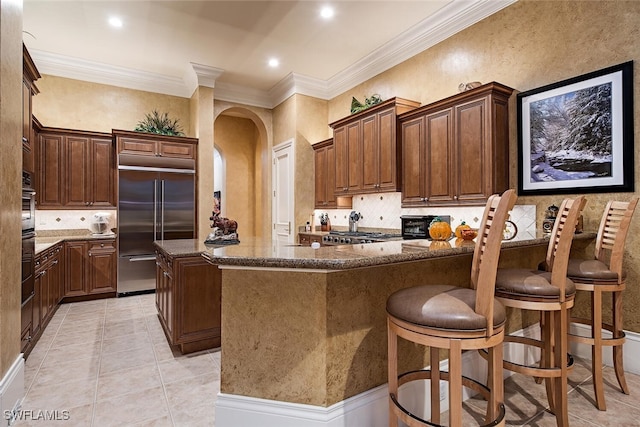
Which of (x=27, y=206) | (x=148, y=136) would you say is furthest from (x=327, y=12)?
(x=27, y=206)

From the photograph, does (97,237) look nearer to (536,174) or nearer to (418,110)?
(418,110)

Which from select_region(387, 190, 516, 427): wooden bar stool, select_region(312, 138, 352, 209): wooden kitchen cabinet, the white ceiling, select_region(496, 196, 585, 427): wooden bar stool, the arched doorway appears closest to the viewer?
select_region(387, 190, 516, 427): wooden bar stool

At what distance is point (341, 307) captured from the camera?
173 centimetres

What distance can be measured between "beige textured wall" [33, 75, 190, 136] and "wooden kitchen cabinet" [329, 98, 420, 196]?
314 centimetres

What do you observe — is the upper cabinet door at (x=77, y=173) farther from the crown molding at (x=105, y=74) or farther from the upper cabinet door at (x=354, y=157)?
the upper cabinet door at (x=354, y=157)

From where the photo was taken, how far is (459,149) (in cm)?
348

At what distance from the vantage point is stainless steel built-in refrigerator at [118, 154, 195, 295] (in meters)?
4.97

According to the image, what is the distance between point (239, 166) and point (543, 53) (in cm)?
638

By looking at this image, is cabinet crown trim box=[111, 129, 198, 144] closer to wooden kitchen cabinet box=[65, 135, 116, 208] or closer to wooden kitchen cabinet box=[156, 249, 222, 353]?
wooden kitchen cabinet box=[65, 135, 116, 208]

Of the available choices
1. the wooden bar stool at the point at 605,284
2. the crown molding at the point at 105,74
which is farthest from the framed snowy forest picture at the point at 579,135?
the crown molding at the point at 105,74

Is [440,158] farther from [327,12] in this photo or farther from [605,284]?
[327,12]

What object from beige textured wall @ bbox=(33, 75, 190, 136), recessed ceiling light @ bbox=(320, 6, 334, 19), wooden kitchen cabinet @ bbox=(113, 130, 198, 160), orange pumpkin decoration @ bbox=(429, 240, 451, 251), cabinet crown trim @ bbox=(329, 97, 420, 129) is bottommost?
orange pumpkin decoration @ bbox=(429, 240, 451, 251)

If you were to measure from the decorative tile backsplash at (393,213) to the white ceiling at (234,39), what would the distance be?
1.92 metres

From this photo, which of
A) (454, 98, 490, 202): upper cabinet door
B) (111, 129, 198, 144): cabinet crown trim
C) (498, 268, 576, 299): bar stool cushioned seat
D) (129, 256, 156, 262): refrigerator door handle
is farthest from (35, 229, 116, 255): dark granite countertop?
(498, 268, 576, 299): bar stool cushioned seat
